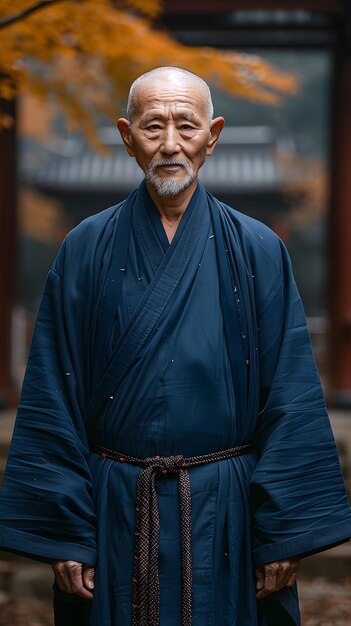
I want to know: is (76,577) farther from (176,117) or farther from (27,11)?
(27,11)

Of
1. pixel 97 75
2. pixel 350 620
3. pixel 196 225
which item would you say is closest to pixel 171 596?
pixel 196 225

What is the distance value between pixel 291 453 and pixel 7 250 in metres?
6.95

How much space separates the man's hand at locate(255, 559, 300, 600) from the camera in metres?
2.50

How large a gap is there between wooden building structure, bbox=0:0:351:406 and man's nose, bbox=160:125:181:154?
6587mm

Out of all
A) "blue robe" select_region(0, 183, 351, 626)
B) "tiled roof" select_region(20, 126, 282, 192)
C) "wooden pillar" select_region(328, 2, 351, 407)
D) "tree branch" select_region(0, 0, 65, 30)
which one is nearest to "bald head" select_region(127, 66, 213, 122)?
"blue robe" select_region(0, 183, 351, 626)

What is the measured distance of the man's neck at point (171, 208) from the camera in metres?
2.59

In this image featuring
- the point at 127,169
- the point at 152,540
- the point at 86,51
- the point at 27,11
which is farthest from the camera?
the point at 127,169

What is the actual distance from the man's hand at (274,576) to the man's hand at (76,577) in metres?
0.43

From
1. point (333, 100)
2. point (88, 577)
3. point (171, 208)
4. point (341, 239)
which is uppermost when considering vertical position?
point (333, 100)

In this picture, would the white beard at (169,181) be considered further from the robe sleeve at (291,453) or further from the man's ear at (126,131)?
the robe sleeve at (291,453)

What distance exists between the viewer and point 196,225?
102 inches

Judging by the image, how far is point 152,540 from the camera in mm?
2465

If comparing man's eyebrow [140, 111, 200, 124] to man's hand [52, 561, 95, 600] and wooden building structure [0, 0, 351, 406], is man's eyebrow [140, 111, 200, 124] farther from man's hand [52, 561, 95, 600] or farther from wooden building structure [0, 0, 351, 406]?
wooden building structure [0, 0, 351, 406]

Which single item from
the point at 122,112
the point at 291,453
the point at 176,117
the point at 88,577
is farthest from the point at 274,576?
the point at 122,112
